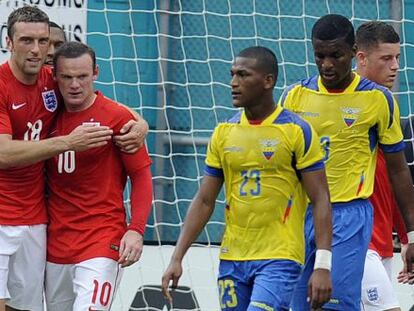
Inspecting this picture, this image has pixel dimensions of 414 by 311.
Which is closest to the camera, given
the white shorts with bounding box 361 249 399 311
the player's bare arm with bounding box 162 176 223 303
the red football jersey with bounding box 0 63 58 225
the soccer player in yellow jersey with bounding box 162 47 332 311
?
the soccer player in yellow jersey with bounding box 162 47 332 311

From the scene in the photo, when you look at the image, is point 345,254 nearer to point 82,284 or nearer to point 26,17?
point 82,284

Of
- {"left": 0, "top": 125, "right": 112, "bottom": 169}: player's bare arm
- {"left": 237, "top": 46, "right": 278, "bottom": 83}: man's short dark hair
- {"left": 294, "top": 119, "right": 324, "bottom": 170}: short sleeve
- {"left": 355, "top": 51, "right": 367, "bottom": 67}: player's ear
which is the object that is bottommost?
{"left": 294, "top": 119, "right": 324, "bottom": 170}: short sleeve

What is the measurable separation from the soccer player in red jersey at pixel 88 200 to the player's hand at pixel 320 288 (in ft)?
3.55

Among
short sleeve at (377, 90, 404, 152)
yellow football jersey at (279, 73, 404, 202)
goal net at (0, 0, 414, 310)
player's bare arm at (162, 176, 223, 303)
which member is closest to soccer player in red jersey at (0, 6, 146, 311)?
player's bare arm at (162, 176, 223, 303)

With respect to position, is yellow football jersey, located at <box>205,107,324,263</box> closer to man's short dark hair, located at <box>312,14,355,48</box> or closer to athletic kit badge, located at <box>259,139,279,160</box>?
athletic kit badge, located at <box>259,139,279,160</box>

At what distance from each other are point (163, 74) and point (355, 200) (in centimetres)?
265

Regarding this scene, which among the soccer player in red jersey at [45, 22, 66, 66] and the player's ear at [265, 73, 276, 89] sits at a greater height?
the soccer player in red jersey at [45, 22, 66, 66]

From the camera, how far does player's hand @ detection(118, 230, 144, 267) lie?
6.78 meters

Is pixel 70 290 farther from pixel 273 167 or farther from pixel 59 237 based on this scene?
pixel 273 167

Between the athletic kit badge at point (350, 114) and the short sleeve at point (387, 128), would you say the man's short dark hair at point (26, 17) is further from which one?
the short sleeve at point (387, 128)

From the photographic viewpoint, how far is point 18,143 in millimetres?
6723

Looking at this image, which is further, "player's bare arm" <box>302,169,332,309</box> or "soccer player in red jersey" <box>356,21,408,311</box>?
"soccer player in red jersey" <box>356,21,408,311</box>

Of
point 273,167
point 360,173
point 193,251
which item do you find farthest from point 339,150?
point 193,251

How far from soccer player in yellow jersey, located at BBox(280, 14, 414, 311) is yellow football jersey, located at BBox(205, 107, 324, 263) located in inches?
17.3
